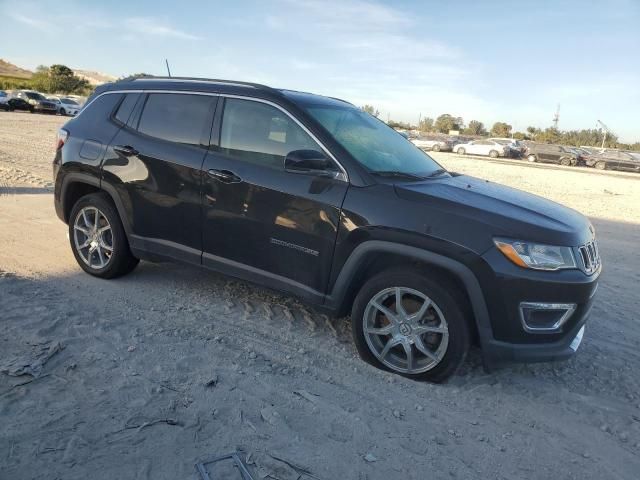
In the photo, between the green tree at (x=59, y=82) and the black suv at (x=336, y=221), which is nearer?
the black suv at (x=336, y=221)

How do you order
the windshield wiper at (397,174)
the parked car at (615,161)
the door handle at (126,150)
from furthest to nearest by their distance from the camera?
the parked car at (615,161) → the door handle at (126,150) → the windshield wiper at (397,174)

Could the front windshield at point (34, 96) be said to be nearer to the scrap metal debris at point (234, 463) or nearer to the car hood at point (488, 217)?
the car hood at point (488, 217)

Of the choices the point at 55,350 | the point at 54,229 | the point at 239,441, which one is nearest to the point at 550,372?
the point at 239,441

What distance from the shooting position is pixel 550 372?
388 cm

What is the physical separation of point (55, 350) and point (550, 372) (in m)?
3.57

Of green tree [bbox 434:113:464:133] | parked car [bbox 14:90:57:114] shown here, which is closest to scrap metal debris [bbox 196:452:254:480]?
parked car [bbox 14:90:57:114]

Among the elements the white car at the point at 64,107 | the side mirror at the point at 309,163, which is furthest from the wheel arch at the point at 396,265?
the white car at the point at 64,107

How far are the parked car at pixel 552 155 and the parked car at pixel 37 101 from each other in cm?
3688

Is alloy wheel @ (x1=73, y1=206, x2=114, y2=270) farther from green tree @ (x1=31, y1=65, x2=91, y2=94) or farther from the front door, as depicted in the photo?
green tree @ (x1=31, y1=65, x2=91, y2=94)

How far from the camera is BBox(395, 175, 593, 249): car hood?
3.27 meters

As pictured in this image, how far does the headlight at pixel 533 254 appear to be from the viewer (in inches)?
126

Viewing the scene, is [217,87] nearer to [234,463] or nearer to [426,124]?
[234,463]

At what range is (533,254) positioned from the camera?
10.6ft

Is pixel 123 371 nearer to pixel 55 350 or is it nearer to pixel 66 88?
pixel 55 350
